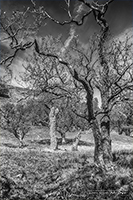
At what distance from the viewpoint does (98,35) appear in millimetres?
13680

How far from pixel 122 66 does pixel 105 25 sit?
3.14 m

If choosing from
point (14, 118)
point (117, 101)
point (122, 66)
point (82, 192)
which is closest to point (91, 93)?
point (117, 101)

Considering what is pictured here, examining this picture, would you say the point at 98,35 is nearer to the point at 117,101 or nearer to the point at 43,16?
the point at 43,16

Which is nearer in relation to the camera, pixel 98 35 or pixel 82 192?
pixel 82 192

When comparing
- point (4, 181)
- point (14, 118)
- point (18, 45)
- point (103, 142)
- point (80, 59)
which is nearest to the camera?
point (4, 181)

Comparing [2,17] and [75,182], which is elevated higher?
[2,17]

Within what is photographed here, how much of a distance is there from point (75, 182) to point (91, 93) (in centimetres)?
599

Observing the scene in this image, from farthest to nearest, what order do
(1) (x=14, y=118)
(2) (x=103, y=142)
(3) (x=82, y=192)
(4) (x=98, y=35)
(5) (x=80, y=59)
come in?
(1) (x=14, y=118)
(5) (x=80, y=59)
(4) (x=98, y=35)
(2) (x=103, y=142)
(3) (x=82, y=192)

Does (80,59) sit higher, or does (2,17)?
(2,17)

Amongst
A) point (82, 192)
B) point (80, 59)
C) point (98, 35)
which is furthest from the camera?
point (80, 59)

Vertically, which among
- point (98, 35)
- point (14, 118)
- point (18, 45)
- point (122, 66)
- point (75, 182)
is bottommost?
point (75, 182)

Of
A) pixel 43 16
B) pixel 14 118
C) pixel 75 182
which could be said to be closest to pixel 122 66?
pixel 43 16

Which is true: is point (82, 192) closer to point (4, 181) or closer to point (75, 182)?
point (75, 182)

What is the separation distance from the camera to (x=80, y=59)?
14.9 metres
